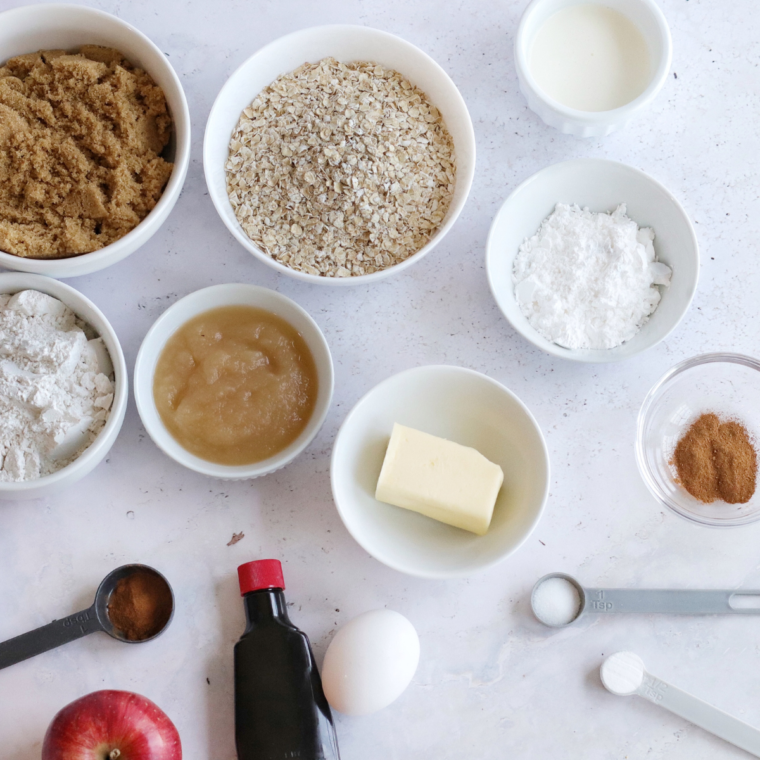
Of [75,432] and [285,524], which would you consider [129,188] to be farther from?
[285,524]

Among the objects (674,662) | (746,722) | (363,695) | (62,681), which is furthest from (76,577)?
(746,722)

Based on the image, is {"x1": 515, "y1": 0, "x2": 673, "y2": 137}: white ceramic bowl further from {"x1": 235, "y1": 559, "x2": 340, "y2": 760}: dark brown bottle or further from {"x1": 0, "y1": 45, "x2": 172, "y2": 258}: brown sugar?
{"x1": 235, "y1": 559, "x2": 340, "y2": 760}: dark brown bottle

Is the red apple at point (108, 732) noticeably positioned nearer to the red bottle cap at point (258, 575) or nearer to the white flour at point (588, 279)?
the red bottle cap at point (258, 575)

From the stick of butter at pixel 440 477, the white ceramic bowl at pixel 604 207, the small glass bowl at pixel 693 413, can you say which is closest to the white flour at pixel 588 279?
the white ceramic bowl at pixel 604 207

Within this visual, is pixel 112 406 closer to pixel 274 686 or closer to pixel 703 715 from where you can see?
pixel 274 686

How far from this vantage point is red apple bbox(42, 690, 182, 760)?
4.11 feet

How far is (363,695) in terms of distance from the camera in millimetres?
1304

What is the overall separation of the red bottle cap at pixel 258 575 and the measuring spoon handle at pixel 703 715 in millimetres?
767

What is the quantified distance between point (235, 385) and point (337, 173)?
452 millimetres

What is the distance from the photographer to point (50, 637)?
1.39 meters

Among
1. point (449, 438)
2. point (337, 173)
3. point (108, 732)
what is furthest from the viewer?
point (449, 438)

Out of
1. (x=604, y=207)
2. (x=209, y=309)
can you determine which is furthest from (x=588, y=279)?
(x=209, y=309)

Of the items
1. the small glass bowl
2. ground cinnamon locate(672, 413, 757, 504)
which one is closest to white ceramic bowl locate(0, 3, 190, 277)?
the small glass bowl

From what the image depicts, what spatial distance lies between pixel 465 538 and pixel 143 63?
1.13 metres
